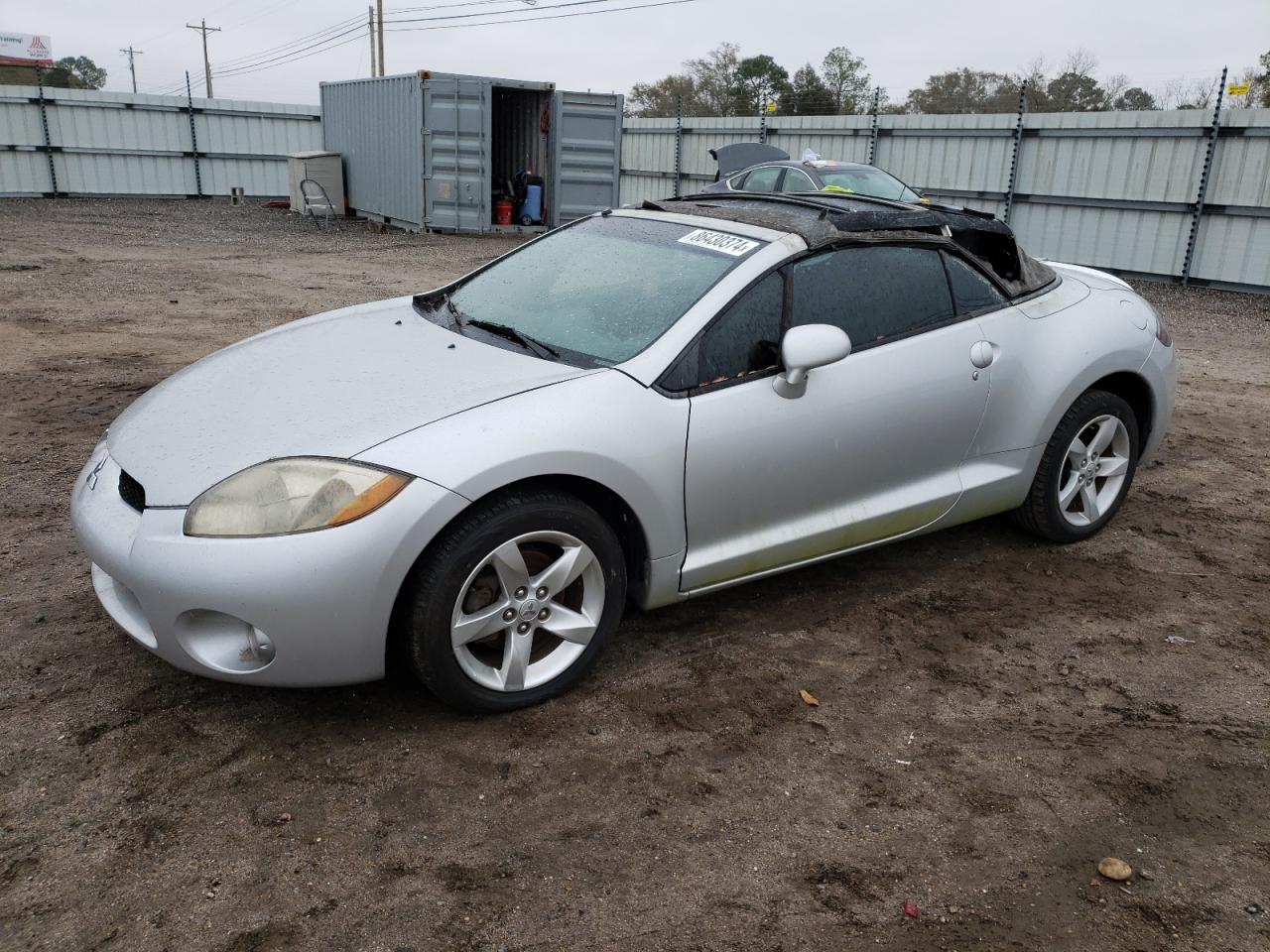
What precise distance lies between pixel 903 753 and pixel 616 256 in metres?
2.12

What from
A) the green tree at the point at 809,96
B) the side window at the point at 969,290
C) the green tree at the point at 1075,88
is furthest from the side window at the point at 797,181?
the green tree at the point at 1075,88

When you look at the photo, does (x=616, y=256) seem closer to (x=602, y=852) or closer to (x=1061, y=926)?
(x=602, y=852)

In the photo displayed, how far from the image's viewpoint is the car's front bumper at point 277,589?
273 centimetres

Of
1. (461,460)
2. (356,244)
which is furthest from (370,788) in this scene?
(356,244)

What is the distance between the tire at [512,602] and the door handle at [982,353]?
1726 millimetres

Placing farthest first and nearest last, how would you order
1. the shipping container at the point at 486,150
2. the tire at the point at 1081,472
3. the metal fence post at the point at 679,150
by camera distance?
the metal fence post at the point at 679,150, the shipping container at the point at 486,150, the tire at the point at 1081,472

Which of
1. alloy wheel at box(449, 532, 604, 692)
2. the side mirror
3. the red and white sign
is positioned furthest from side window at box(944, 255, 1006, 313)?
the red and white sign

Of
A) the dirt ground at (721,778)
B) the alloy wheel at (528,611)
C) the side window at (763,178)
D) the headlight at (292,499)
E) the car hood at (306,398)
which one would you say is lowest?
the dirt ground at (721,778)

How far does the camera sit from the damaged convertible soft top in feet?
12.8

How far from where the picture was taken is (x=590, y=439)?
10.2 feet

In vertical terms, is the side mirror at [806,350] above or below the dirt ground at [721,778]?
above

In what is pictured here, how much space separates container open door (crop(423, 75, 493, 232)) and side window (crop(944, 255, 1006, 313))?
15.0m

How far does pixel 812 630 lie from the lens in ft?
12.8

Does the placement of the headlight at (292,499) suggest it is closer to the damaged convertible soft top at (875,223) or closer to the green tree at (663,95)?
the damaged convertible soft top at (875,223)
